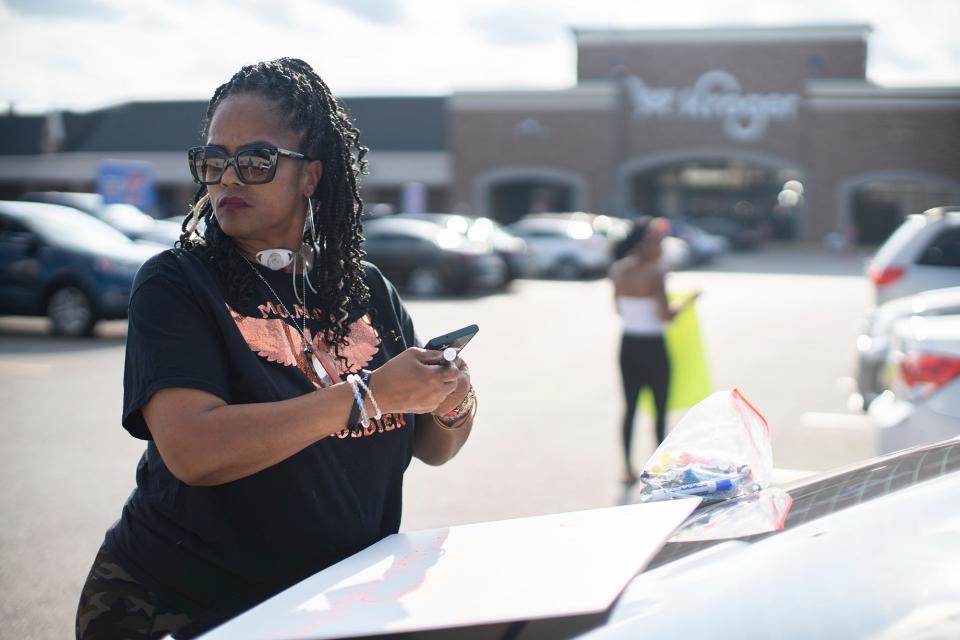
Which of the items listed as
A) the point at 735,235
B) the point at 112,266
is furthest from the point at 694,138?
the point at 112,266

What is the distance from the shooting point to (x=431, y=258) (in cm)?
1888

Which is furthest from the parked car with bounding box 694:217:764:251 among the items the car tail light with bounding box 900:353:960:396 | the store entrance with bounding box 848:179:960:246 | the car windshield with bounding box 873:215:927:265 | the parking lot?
the car tail light with bounding box 900:353:960:396

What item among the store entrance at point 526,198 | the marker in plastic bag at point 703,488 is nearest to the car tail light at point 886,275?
the marker in plastic bag at point 703,488

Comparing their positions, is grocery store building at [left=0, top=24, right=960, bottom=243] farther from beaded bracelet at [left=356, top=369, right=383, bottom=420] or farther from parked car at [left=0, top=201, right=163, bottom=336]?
beaded bracelet at [left=356, top=369, right=383, bottom=420]

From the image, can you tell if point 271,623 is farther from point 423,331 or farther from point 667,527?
point 423,331

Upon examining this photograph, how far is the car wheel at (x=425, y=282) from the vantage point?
1888 cm

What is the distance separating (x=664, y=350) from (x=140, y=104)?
148ft

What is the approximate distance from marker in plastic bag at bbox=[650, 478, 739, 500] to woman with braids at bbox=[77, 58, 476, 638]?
1.57ft

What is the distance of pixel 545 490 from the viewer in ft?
19.3

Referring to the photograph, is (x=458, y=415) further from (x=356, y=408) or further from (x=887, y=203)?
(x=887, y=203)

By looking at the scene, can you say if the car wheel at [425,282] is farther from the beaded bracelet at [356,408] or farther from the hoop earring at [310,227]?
the beaded bracelet at [356,408]

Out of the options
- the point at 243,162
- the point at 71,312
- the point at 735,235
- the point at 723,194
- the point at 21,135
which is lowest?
the point at 735,235

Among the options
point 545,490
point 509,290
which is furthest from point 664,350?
point 509,290

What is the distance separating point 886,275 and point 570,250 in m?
15.5
